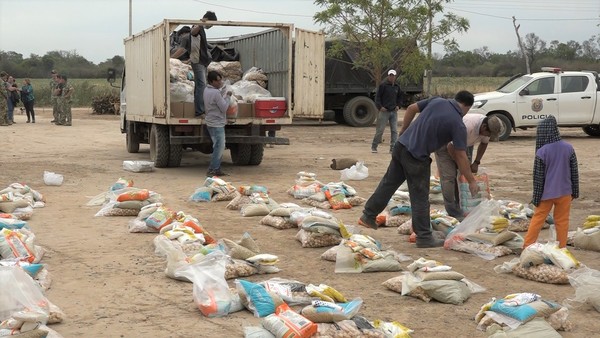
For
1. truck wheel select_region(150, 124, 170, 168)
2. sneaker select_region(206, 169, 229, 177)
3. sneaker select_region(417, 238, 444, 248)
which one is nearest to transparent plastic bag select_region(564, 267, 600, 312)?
sneaker select_region(417, 238, 444, 248)

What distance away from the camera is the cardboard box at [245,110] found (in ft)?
45.8

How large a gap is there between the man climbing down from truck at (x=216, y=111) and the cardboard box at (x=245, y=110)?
63 cm

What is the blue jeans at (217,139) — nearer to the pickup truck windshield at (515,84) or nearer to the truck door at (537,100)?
the truck door at (537,100)

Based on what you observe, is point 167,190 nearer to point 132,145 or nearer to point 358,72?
point 132,145

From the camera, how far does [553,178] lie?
24.2 feet

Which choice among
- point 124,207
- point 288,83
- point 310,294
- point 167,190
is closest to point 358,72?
point 288,83

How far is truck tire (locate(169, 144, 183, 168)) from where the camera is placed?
14688 millimetres

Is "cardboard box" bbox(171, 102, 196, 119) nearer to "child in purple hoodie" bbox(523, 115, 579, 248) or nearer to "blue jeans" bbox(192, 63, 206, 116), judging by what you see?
"blue jeans" bbox(192, 63, 206, 116)

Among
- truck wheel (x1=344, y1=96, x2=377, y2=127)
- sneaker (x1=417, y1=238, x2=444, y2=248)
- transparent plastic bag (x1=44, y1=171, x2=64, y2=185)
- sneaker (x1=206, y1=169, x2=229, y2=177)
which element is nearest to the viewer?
sneaker (x1=417, y1=238, x2=444, y2=248)

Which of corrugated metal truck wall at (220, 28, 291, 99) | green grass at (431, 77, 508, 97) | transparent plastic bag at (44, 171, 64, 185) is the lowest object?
transparent plastic bag at (44, 171, 64, 185)

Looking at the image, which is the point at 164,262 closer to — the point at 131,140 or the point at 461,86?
the point at 131,140

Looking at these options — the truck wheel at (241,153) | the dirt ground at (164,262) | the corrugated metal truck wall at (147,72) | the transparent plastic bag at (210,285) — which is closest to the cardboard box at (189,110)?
the corrugated metal truck wall at (147,72)

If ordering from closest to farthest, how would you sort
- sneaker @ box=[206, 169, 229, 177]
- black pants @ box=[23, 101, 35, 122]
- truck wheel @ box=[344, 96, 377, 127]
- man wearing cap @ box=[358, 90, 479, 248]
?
man wearing cap @ box=[358, 90, 479, 248] < sneaker @ box=[206, 169, 229, 177] < truck wheel @ box=[344, 96, 377, 127] < black pants @ box=[23, 101, 35, 122]

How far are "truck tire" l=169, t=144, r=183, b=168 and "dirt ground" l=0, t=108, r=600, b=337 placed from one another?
0.27 metres
